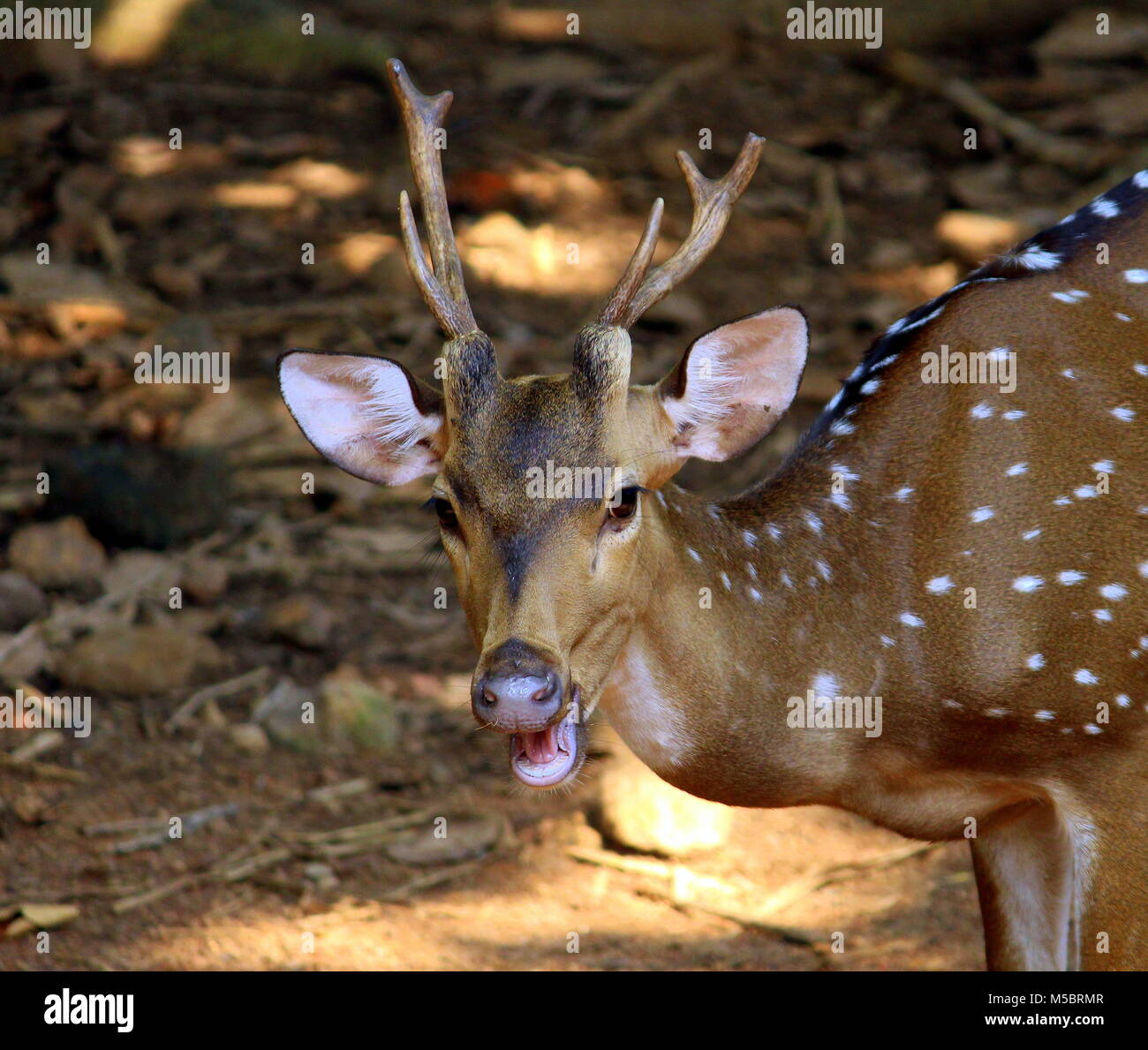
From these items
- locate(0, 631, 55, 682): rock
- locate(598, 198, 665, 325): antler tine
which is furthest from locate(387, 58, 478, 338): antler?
locate(0, 631, 55, 682): rock

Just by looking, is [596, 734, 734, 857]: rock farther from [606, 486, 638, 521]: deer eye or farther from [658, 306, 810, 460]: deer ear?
[606, 486, 638, 521]: deer eye

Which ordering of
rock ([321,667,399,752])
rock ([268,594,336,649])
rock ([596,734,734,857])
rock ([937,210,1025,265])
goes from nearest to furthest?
rock ([596,734,734,857])
rock ([321,667,399,752])
rock ([268,594,336,649])
rock ([937,210,1025,265])

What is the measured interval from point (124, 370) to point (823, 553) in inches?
174

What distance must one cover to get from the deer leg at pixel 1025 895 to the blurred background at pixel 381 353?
482mm

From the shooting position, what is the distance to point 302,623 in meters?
6.13

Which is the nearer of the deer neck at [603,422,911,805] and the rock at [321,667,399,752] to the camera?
the deer neck at [603,422,911,805]

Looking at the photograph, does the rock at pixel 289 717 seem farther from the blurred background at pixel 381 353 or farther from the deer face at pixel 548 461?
the deer face at pixel 548 461

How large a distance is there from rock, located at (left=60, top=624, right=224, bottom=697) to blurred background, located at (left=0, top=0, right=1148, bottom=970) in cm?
1

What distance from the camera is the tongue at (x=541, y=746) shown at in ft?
10.9

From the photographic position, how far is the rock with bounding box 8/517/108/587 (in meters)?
6.21

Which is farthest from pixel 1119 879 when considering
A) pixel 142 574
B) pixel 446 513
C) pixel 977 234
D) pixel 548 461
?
pixel 977 234

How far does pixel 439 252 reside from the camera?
12.6ft

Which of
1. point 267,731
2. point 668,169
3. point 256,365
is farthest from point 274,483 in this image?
point 668,169

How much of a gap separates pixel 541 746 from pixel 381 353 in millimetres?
4662
